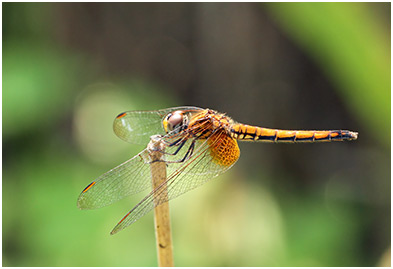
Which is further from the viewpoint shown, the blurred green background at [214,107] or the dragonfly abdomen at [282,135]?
the blurred green background at [214,107]

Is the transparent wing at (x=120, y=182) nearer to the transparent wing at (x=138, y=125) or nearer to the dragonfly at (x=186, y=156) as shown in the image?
the dragonfly at (x=186, y=156)

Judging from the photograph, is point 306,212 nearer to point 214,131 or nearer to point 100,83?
point 214,131

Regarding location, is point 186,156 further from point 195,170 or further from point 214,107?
point 214,107

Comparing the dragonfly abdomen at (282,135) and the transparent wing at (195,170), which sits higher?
the dragonfly abdomen at (282,135)

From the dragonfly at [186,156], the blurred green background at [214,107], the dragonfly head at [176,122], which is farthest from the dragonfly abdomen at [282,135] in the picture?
the blurred green background at [214,107]

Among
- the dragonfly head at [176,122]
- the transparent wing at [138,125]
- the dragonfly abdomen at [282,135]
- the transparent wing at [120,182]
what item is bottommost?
the transparent wing at [120,182]

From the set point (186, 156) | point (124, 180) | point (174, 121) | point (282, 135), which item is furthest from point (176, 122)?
point (282, 135)

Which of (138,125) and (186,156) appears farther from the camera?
(138,125)

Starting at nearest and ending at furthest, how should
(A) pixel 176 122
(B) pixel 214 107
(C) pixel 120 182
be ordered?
1. (C) pixel 120 182
2. (A) pixel 176 122
3. (B) pixel 214 107
